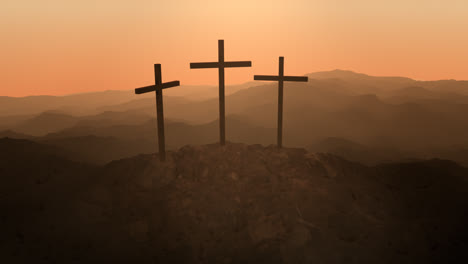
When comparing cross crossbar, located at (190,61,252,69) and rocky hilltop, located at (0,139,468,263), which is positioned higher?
cross crossbar, located at (190,61,252,69)

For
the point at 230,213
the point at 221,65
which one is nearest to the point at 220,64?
the point at 221,65

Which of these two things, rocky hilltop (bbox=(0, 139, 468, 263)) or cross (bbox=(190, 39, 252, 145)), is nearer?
rocky hilltop (bbox=(0, 139, 468, 263))

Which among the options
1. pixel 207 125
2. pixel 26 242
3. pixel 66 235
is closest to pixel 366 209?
pixel 66 235

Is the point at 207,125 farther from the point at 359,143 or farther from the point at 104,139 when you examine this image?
the point at 359,143

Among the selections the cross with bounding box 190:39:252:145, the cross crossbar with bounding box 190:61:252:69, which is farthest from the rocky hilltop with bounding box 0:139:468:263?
the cross crossbar with bounding box 190:61:252:69

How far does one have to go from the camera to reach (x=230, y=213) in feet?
26.7

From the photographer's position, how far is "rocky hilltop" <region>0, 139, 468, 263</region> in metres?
7.23

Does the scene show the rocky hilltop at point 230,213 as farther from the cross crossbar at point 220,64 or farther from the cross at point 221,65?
the cross crossbar at point 220,64

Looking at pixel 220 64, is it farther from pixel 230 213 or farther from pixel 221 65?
pixel 230 213

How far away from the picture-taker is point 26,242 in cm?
727

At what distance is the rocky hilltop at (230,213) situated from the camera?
285 inches

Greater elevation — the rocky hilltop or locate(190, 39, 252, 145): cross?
locate(190, 39, 252, 145): cross

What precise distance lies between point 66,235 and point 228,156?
4.58 meters

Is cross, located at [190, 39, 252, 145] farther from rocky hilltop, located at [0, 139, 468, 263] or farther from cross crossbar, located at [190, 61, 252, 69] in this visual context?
rocky hilltop, located at [0, 139, 468, 263]
